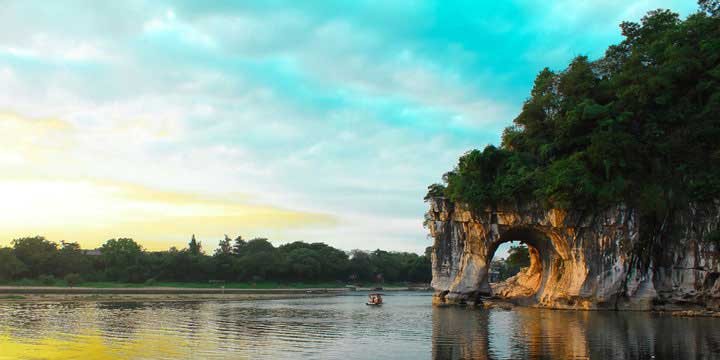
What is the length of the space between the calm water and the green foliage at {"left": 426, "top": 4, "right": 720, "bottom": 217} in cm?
843

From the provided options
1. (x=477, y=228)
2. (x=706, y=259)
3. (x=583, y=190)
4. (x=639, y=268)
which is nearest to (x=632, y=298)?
(x=639, y=268)

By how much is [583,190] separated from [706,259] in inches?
337

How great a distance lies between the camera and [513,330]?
89.1ft

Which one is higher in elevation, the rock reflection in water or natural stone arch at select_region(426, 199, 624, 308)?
natural stone arch at select_region(426, 199, 624, 308)

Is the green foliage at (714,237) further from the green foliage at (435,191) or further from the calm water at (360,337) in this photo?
the green foliage at (435,191)

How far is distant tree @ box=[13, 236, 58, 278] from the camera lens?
258 ft

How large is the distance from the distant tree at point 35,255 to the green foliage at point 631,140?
58899 mm

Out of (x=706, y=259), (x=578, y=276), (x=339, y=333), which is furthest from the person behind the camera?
(x=578, y=276)

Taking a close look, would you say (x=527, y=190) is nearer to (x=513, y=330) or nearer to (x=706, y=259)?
(x=706, y=259)

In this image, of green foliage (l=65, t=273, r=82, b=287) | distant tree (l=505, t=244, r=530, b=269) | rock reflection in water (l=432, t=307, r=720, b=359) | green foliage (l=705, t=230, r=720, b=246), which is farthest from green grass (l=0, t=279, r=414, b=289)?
green foliage (l=705, t=230, r=720, b=246)

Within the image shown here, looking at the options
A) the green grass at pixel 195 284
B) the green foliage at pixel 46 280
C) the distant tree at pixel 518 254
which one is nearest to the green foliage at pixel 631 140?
the distant tree at pixel 518 254

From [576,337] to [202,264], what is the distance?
73697mm

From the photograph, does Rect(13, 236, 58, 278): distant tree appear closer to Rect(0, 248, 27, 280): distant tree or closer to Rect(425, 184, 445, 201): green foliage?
Rect(0, 248, 27, 280): distant tree

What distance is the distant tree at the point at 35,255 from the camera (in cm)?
7850
